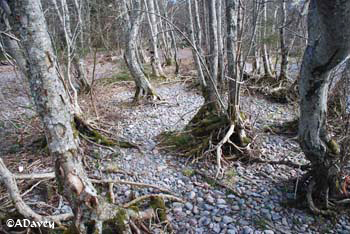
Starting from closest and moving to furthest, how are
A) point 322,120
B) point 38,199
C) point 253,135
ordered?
point 322,120, point 38,199, point 253,135

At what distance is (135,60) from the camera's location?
19.0ft

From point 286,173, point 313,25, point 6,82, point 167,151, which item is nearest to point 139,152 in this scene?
point 167,151

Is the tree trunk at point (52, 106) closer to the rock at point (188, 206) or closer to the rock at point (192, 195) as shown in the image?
the rock at point (188, 206)

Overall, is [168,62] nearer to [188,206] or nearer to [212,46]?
[212,46]

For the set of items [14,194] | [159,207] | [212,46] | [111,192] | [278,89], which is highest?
[212,46]

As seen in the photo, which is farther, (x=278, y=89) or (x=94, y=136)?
(x=278, y=89)

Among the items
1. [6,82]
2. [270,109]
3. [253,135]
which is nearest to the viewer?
[253,135]

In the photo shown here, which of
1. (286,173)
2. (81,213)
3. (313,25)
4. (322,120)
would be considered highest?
(313,25)

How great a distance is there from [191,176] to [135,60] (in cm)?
374

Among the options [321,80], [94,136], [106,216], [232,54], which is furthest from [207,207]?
[94,136]

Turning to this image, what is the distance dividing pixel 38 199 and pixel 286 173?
117 inches

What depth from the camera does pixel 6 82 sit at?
8.43 meters

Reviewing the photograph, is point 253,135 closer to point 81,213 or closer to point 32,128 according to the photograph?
point 81,213

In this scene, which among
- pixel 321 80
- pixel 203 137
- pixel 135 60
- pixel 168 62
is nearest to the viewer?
pixel 321 80
